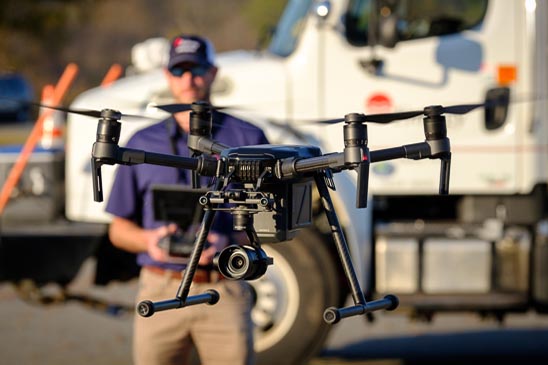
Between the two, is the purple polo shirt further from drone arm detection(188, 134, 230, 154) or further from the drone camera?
the drone camera

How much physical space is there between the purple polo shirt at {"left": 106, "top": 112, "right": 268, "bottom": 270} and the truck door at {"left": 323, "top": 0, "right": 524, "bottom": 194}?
2795 mm

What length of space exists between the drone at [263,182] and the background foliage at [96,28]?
22.7 m

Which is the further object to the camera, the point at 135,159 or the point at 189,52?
the point at 189,52

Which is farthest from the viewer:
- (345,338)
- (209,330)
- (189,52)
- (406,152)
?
(345,338)

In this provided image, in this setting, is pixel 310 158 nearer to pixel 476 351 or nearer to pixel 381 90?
pixel 381 90

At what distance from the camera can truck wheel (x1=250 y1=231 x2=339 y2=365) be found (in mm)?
7566

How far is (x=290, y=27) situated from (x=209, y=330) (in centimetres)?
395

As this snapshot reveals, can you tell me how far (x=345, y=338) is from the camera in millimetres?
9578

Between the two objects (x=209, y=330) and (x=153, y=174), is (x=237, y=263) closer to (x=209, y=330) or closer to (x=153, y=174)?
(x=209, y=330)

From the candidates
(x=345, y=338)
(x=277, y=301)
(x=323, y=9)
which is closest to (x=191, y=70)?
(x=277, y=301)

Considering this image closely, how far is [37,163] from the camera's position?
8117mm

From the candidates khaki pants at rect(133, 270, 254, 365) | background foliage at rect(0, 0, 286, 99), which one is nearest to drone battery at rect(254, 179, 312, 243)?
khaki pants at rect(133, 270, 254, 365)

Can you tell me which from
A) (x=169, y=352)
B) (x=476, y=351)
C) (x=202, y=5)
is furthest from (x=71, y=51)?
(x=169, y=352)

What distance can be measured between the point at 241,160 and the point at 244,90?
480cm
